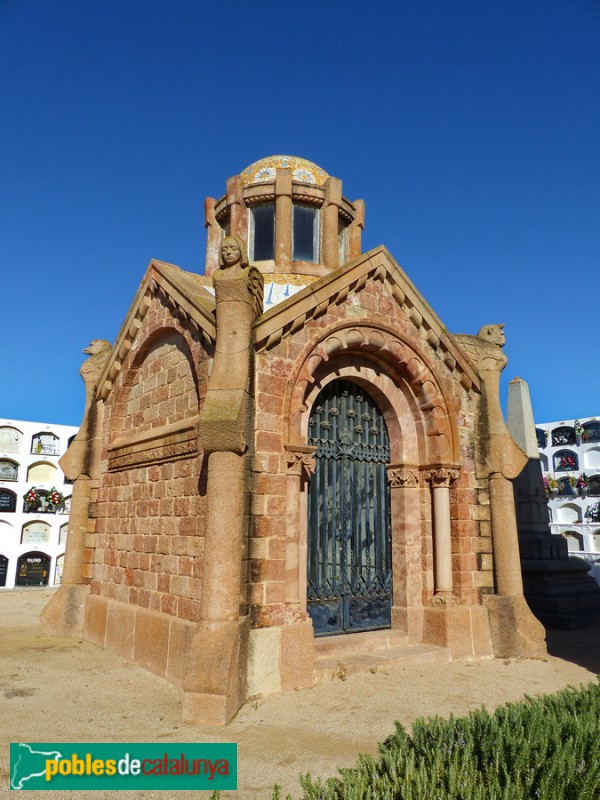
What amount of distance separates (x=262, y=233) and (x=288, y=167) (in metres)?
1.77

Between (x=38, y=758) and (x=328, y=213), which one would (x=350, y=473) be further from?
(x=328, y=213)

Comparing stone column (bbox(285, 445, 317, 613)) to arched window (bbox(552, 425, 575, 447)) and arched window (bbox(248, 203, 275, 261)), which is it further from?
arched window (bbox(552, 425, 575, 447))

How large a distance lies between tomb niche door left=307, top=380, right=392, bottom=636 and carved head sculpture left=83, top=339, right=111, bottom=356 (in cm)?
544

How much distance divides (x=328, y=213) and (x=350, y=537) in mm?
7235

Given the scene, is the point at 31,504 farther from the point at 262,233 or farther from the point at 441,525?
the point at 441,525

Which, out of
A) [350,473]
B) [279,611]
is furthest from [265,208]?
[279,611]

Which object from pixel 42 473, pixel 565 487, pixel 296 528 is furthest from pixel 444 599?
pixel 565 487

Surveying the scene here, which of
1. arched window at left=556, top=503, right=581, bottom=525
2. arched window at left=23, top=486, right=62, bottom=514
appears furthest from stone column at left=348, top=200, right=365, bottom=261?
arched window at left=556, top=503, right=581, bottom=525

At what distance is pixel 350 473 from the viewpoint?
351 inches

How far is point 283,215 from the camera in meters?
12.2

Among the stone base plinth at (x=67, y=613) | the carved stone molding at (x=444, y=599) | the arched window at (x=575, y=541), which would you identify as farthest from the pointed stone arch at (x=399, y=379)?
the arched window at (x=575, y=541)

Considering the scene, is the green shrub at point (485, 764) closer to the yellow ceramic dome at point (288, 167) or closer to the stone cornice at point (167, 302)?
the stone cornice at point (167, 302)

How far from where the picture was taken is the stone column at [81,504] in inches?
403

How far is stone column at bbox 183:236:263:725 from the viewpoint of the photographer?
578 centimetres
